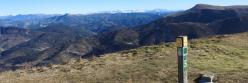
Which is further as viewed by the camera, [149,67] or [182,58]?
[149,67]

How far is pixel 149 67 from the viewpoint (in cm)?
2423

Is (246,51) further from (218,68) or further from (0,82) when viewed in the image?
(0,82)

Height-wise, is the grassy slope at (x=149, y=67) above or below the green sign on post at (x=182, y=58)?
below

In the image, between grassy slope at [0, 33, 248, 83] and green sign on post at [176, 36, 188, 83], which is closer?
green sign on post at [176, 36, 188, 83]

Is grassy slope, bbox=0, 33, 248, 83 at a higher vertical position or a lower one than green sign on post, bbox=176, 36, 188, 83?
lower

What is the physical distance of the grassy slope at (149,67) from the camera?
73.8ft

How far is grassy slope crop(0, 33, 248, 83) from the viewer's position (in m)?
22.5

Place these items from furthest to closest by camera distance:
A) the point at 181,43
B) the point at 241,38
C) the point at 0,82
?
the point at 241,38
the point at 0,82
the point at 181,43

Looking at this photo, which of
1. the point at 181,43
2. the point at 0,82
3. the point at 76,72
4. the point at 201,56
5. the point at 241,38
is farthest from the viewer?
the point at 241,38

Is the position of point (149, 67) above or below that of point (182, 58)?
below

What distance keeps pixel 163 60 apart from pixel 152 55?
78.7 inches

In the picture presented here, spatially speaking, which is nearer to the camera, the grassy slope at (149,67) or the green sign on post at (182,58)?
the green sign on post at (182,58)

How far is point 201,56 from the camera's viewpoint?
26797mm

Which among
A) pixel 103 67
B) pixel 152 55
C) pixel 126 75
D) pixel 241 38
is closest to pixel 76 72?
pixel 103 67
